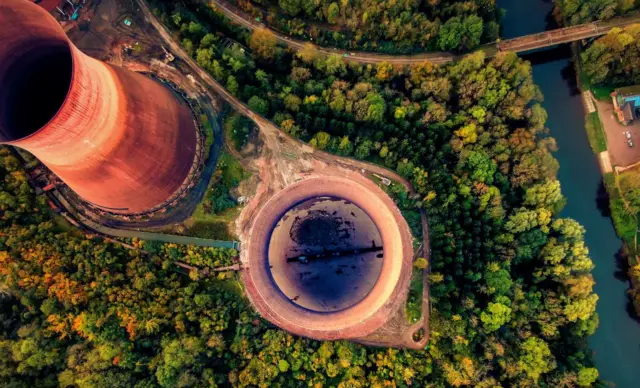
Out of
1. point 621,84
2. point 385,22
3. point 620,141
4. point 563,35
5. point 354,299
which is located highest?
point 563,35

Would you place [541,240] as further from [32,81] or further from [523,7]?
[32,81]

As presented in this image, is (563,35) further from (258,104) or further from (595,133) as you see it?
(258,104)

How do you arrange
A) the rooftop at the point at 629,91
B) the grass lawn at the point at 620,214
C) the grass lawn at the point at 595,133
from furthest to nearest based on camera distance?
1. the grass lawn at the point at 595,133
2. the rooftop at the point at 629,91
3. the grass lawn at the point at 620,214

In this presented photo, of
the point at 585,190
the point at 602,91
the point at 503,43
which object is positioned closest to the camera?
the point at 503,43

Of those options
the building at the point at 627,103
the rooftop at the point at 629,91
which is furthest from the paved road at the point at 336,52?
the rooftop at the point at 629,91

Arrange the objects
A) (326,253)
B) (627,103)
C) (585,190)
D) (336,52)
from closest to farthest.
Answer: (326,253) < (336,52) < (627,103) < (585,190)

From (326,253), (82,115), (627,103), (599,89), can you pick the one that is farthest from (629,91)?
(82,115)

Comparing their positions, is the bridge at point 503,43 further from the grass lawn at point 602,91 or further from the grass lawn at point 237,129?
the grass lawn at point 237,129
